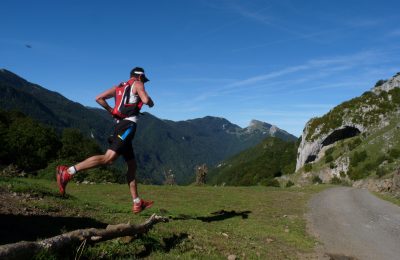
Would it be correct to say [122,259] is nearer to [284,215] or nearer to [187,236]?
[187,236]

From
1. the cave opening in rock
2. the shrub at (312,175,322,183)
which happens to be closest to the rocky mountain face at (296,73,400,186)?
the cave opening in rock

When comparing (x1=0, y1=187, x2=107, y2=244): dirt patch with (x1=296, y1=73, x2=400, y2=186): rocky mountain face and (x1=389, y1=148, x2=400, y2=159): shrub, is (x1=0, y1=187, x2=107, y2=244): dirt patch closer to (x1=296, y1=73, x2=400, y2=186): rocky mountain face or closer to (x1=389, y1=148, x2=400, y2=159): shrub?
(x1=296, y1=73, x2=400, y2=186): rocky mountain face

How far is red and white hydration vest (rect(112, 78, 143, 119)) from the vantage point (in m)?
9.46

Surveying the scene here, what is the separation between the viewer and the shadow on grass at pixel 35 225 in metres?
6.77

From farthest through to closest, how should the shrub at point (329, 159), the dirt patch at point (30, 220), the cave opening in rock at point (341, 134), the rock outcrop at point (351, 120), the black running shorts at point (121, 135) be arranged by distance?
the cave opening in rock at point (341, 134), the rock outcrop at point (351, 120), the shrub at point (329, 159), the black running shorts at point (121, 135), the dirt patch at point (30, 220)

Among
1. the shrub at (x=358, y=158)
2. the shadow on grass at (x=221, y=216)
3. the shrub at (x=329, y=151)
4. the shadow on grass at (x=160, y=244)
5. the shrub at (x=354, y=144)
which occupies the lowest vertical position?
the shadow on grass at (x=221, y=216)

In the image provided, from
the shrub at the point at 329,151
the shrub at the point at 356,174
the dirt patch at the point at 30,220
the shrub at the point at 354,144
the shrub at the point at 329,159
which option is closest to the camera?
the dirt patch at the point at 30,220

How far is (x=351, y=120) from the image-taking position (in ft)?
269

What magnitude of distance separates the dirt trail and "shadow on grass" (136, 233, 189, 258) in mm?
4495

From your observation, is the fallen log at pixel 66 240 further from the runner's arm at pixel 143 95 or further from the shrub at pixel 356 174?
the shrub at pixel 356 174

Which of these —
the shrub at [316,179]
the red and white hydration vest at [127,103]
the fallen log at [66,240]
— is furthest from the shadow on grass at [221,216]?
the shrub at [316,179]

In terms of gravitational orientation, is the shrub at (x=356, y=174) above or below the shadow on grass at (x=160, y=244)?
above

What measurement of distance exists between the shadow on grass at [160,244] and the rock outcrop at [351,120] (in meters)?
72.9

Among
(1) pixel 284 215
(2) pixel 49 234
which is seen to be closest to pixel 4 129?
(1) pixel 284 215
